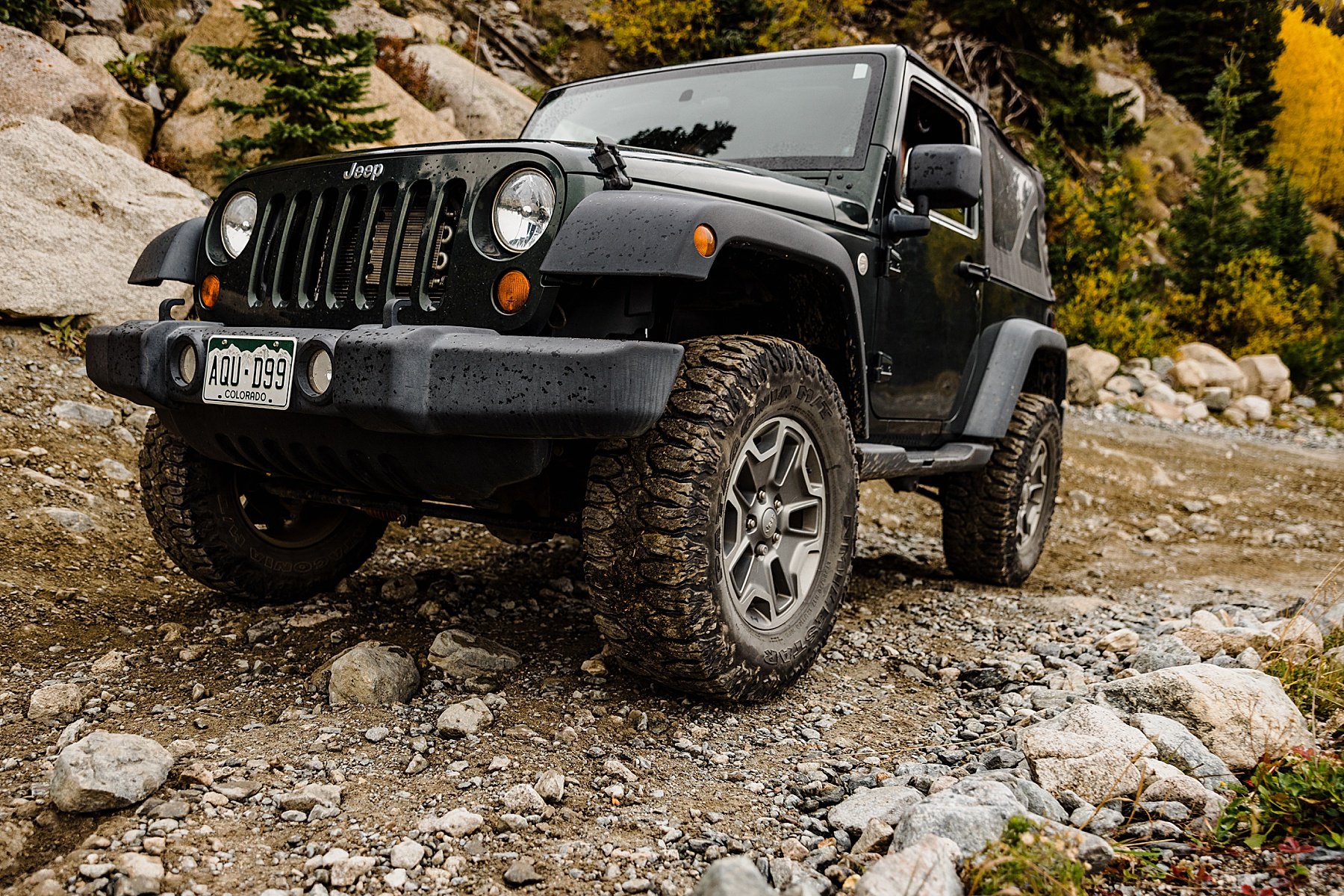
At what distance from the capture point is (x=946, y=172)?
3.17 metres

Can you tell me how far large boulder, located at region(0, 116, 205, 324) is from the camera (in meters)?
5.16

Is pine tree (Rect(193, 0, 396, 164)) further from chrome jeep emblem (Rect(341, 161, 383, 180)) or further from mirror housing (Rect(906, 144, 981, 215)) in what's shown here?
mirror housing (Rect(906, 144, 981, 215))

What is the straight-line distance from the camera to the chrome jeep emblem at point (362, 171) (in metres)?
2.53

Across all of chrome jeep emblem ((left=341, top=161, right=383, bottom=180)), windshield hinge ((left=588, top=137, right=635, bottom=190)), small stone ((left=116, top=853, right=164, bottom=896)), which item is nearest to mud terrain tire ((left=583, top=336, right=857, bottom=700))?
windshield hinge ((left=588, top=137, right=635, bottom=190))

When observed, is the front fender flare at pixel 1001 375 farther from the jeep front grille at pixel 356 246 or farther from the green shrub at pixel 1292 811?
the jeep front grille at pixel 356 246

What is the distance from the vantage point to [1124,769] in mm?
1998

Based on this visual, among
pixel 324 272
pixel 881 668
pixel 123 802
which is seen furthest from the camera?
pixel 881 668

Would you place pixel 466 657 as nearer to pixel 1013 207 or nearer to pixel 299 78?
pixel 1013 207

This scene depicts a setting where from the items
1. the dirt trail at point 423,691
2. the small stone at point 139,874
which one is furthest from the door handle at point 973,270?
the small stone at point 139,874

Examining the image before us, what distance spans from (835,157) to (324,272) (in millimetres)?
1792

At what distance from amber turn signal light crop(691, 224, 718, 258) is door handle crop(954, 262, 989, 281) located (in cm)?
212

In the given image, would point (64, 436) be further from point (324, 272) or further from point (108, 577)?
point (324, 272)

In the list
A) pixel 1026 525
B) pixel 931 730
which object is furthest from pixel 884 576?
pixel 931 730

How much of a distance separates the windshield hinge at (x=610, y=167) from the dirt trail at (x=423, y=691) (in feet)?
4.44
